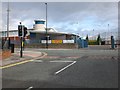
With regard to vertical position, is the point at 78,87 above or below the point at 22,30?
below

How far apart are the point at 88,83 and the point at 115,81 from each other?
1313 millimetres

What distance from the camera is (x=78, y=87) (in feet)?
35.0

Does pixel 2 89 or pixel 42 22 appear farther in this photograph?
pixel 42 22

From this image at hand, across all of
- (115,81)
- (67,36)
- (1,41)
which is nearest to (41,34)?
(67,36)

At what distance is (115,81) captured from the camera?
482 inches

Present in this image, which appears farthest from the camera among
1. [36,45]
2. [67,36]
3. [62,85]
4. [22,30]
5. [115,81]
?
[67,36]

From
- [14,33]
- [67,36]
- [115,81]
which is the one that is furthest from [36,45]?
[115,81]

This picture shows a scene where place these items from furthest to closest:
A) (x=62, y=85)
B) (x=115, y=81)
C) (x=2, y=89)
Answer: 1. (x=115, y=81)
2. (x=62, y=85)
3. (x=2, y=89)

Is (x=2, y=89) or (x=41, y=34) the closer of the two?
(x=2, y=89)

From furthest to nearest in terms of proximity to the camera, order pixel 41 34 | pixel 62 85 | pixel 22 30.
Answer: pixel 41 34
pixel 22 30
pixel 62 85

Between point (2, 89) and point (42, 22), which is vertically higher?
point (42, 22)

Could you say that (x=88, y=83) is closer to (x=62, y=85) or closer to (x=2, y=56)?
(x=62, y=85)

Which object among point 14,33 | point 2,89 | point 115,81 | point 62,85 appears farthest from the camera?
point 14,33

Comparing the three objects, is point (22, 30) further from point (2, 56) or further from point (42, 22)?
point (42, 22)
